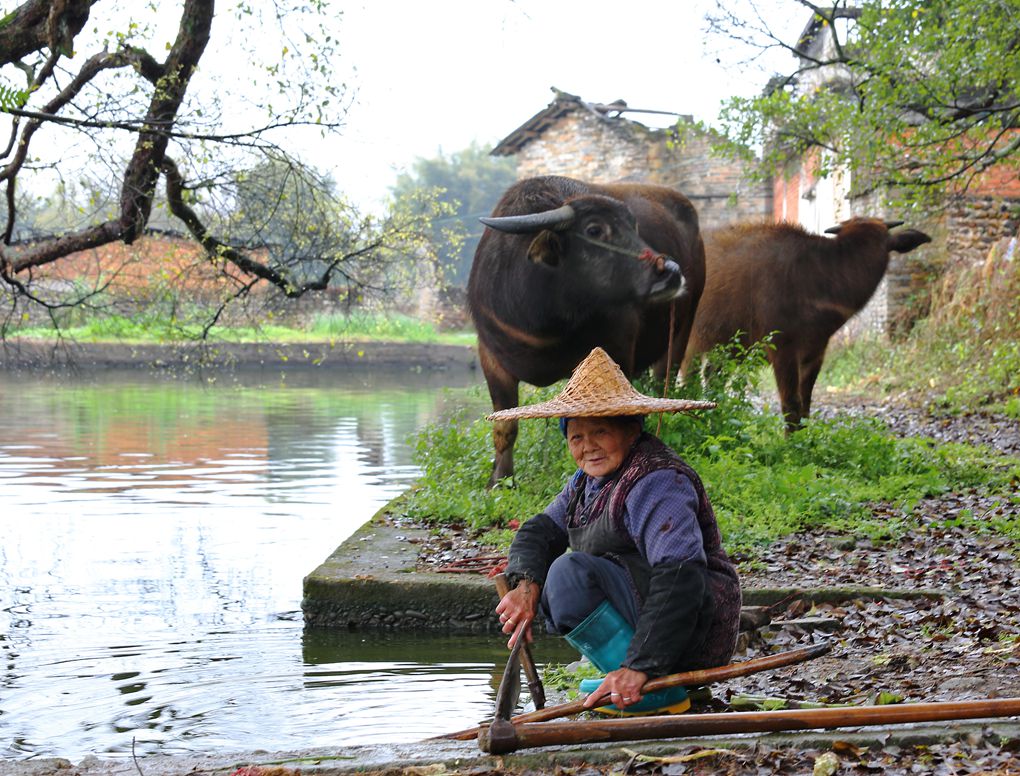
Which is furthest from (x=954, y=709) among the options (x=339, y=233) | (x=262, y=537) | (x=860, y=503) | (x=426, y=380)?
(x=426, y=380)

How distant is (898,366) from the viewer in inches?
763

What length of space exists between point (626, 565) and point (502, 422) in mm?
4995

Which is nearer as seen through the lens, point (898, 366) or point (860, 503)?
point (860, 503)

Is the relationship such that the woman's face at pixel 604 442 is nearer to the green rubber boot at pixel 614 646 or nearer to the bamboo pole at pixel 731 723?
the green rubber boot at pixel 614 646

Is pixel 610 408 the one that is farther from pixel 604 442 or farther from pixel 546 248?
pixel 546 248

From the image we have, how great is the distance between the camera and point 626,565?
4.18 meters

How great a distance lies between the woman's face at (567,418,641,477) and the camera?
4227 millimetres

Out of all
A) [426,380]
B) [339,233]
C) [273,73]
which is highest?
[273,73]

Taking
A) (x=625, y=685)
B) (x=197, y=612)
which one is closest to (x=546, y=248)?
(x=197, y=612)

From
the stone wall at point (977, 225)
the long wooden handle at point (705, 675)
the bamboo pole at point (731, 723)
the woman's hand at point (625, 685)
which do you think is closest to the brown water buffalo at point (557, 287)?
the long wooden handle at point (705, 675)

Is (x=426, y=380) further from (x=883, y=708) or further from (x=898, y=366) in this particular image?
(x=883, y=708)

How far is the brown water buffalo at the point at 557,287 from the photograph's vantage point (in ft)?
26.8

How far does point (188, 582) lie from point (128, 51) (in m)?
5.10

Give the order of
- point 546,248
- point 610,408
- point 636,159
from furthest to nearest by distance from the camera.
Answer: point 636,159 → point 546,248 → point 610,408
